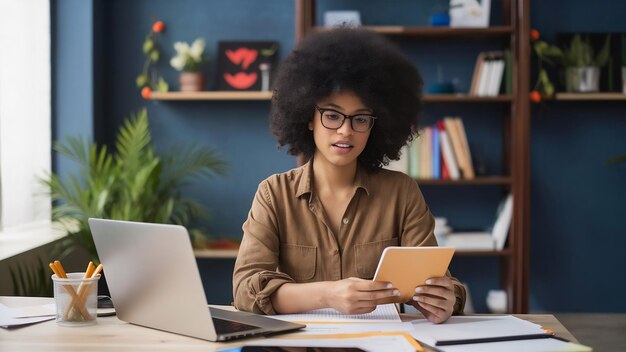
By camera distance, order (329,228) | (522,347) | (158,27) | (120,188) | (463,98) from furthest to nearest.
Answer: (158,27), (463,98), (120,188), (329,228), (522,347)

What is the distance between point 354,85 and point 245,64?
2.30 metres

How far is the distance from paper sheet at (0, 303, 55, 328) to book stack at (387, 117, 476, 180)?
101 inches

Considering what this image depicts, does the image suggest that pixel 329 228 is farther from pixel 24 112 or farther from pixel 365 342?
pixel 24 112

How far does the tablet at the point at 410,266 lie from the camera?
1.60m

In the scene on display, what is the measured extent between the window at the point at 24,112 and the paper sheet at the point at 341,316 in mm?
2173

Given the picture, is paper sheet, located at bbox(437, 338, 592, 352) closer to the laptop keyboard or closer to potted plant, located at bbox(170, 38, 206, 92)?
the laptop keyboard

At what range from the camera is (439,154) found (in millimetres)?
4141

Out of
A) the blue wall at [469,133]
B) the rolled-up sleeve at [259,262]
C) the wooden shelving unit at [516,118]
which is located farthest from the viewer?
the blue wall at [469,133]

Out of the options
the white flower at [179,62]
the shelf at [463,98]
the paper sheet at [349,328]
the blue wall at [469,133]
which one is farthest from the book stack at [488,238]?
the paper sheet at [349,328]

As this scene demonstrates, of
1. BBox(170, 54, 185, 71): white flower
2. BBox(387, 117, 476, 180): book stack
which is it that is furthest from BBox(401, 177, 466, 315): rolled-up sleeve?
BBox(170, 54, 185, 71): white flower

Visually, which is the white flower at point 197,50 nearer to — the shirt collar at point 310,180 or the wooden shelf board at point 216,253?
the wooden shelf board at point 216,253

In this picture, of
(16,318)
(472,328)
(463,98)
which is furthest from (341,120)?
(463,98)

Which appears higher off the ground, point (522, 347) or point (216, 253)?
point (522, 347)

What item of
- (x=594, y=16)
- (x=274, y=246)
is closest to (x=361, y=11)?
(x=594, y=16)
